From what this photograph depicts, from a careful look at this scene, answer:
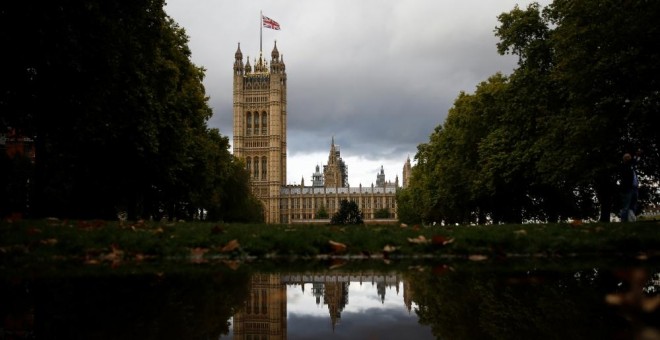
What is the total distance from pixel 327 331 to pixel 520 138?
27.6 meters

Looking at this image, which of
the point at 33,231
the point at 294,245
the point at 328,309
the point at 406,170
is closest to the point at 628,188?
the point at 294,245

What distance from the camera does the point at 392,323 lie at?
145 inches

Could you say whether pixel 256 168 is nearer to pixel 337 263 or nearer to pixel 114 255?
pixel 114 255

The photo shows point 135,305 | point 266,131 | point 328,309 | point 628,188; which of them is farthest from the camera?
point 266,131

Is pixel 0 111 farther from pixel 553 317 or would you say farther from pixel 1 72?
pixel 553 317

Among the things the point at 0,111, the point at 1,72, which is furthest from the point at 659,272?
the point at 0,111

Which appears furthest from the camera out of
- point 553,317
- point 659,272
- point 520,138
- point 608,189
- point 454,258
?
point 520,138

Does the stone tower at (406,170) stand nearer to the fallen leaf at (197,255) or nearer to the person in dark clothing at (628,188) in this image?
the person in dark clothing at (628,188)

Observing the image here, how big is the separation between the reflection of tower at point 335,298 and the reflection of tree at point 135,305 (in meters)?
0.68

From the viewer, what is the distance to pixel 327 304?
4430 millimetres

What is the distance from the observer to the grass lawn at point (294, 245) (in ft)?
25.9

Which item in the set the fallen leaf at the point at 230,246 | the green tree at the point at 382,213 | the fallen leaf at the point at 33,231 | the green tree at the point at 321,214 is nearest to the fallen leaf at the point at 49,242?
the fallen leaf at the point at 33,231

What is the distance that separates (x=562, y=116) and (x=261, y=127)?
127 meters

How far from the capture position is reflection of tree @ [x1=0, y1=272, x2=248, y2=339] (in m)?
3.44
